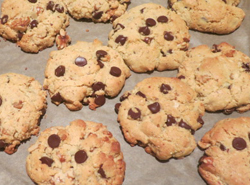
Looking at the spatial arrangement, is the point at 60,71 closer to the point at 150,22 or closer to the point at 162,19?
the point at 150,22

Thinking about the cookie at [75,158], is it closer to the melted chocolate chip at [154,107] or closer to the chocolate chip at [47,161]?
the chocolate chip at [47,161]

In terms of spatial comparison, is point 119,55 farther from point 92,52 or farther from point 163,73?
point 163,73

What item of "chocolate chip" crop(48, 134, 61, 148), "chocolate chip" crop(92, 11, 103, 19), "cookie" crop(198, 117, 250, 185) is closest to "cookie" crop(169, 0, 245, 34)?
"chocolate chip" crop(92, 11, 103, 19)

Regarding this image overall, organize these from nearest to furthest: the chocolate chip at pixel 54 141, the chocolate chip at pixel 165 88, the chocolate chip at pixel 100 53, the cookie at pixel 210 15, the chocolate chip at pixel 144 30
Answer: the chocolate chip at pixel 54 141 < the chocolate chip at pixel 165 88 < the chocolate chip at pixel 100 53 < the chocolate chip at pixel 144 30 < the cookie at pixel 210 15

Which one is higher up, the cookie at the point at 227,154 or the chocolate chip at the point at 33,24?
the chocolate chip at the point at 33,24

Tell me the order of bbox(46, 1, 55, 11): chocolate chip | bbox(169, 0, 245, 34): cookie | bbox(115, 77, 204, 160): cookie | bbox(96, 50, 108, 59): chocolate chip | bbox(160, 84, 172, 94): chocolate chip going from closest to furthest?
bbox(115, 77, 204, 160): cookie, bbox(160, 84, 172, 94): chocolate chip, bbox(96, 50, 108, 59): chocolate chip, bbox(46, 1, 55, 11): chocolate chip, bbox(169, 0, 245, 34): cookie

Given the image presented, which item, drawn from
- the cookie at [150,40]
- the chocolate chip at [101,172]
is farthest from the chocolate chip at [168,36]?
the chocolate chip at [101,172]

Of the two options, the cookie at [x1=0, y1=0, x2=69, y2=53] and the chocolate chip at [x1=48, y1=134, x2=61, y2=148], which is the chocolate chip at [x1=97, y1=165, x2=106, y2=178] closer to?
A: the chocolate chip at [x1=48, y1=134, x2=61, y2=148]

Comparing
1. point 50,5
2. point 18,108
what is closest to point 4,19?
point 50,5
